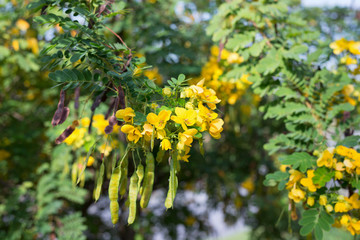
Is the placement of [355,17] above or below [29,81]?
below

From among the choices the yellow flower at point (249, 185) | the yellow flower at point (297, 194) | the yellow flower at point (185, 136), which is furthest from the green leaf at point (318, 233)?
the yellow flower at point (249, 185)

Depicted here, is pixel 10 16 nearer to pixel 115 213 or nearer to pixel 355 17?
pixel 115 213

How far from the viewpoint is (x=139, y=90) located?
3.36ft

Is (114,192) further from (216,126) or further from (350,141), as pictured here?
(350,141)

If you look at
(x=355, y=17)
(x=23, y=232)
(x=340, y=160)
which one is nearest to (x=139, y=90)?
(x=340, y=160)

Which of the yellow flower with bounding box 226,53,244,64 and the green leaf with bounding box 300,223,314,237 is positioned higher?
the yellow flower with bounding box 226,53,244,64

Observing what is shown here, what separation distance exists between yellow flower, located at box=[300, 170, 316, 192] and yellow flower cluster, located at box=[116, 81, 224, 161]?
0.48 meters

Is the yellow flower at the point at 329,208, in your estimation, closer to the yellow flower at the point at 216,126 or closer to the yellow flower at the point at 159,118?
the yellow flower at the point at 216,126

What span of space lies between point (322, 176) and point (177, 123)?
65 centimetres

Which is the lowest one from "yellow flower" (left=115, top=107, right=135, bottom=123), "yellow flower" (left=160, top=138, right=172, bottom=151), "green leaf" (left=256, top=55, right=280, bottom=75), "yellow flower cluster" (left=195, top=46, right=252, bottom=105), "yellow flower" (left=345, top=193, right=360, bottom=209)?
"yellow flower cluster" (left=195, top=46, right=252, bottom=105)

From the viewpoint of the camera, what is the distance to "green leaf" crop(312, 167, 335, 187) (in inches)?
48.8

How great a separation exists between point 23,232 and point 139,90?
5.75ft

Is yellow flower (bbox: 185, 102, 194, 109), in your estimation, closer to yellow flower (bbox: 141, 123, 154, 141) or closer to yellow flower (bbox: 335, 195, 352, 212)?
yellow flower (bbox: 141, 123, 154, 141)

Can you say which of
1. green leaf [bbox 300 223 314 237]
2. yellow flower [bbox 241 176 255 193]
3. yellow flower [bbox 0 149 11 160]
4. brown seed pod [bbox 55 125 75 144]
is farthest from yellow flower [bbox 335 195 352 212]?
yellow flower [bbox 0 149 11 160]
